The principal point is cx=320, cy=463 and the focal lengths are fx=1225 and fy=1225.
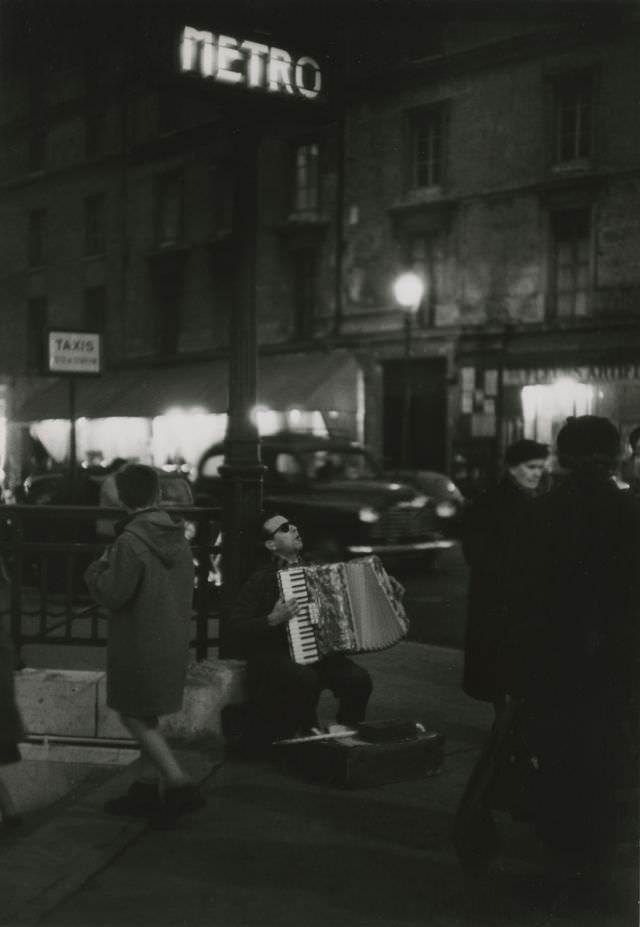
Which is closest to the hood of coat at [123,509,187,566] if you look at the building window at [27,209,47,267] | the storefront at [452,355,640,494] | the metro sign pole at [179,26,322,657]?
the metro sign pole at [179,26,322,657]

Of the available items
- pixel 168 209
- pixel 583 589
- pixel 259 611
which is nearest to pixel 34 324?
pixel 168 209

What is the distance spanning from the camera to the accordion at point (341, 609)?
6254 mm

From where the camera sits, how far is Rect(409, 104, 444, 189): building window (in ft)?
91.4

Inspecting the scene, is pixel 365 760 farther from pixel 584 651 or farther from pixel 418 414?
pixel 418 414

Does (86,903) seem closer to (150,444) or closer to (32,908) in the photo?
(32,908)

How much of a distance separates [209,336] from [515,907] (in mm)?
28746

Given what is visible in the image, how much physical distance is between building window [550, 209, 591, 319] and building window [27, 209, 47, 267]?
17754 millimetres

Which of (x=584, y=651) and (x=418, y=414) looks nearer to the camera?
(x=584, y=651)

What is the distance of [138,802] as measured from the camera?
5516mm

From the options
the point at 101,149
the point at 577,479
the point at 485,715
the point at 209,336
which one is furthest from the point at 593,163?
the point at 577,479

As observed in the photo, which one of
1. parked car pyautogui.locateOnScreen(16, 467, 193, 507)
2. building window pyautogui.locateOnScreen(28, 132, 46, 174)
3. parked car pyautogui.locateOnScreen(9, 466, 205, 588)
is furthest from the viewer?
building window pyautogui.locateOnScreen(28, 132, 46, 174)

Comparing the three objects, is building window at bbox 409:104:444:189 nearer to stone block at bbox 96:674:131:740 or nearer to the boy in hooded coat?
stone block at bbox 96:674:131:740

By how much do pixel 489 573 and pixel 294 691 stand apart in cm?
125

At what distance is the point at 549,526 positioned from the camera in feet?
14.3
